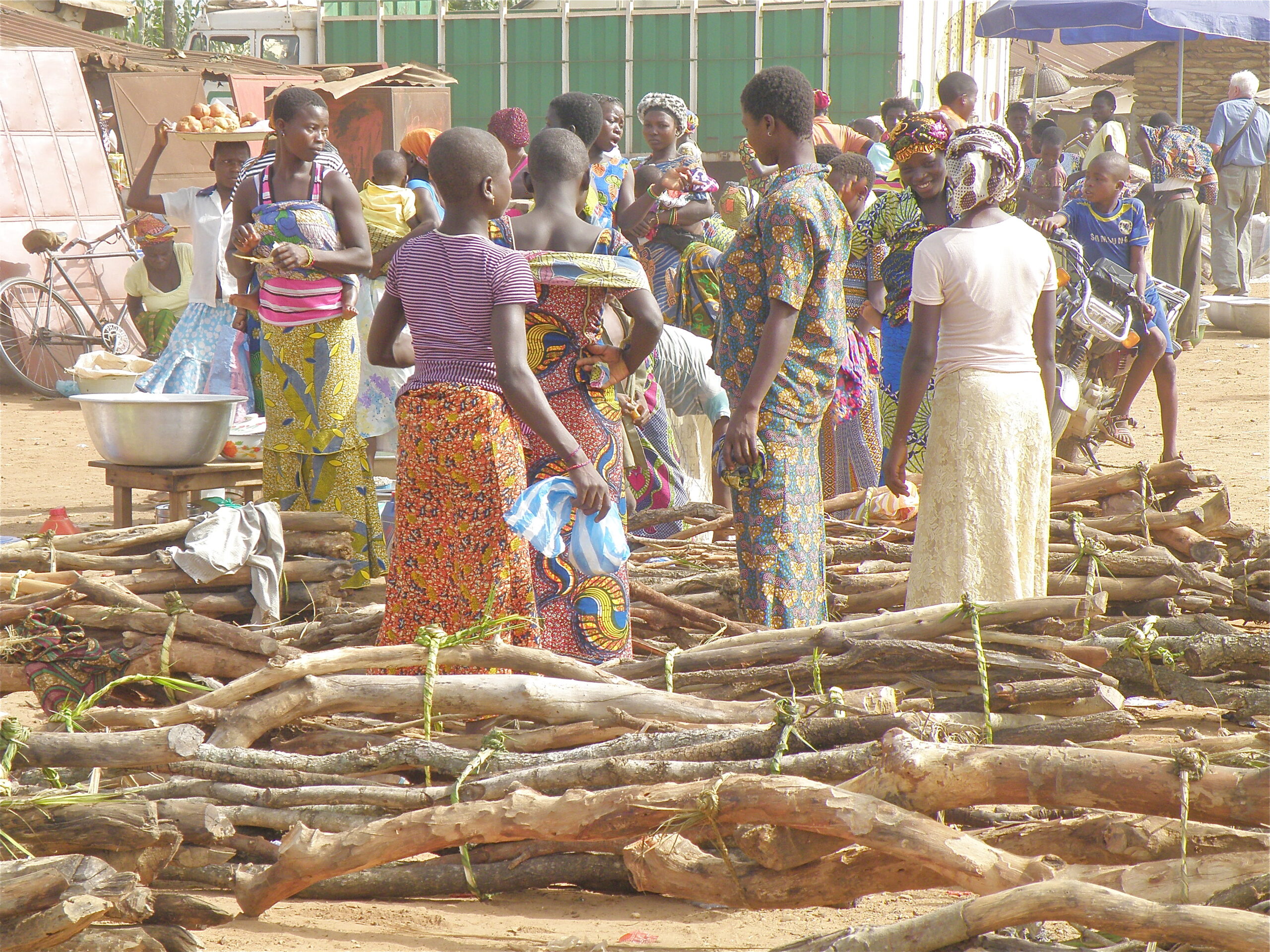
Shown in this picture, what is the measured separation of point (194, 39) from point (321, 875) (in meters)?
19.3

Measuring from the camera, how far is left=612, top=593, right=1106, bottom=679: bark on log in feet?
11.2

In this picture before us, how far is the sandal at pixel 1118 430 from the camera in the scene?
825 centimetres

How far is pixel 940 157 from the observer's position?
5152 millimetres

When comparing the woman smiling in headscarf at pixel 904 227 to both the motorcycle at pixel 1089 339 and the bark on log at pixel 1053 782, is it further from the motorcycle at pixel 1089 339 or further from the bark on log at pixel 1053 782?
the bark on log at pixel 1053 782

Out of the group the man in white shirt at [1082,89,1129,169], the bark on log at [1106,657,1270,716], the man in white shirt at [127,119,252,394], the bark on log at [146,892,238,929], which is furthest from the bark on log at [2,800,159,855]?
the man in white shirt at [1082,89,1129,169]

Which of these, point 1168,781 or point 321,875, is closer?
point 1168,781

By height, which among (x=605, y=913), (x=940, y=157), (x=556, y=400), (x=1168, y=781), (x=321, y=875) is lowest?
(x=605, y=913)

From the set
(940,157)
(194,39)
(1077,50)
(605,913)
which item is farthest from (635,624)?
(1077,50)

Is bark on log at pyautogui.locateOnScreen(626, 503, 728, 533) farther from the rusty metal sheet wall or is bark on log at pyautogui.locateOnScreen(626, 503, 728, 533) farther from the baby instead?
the rusty metal sheet wall

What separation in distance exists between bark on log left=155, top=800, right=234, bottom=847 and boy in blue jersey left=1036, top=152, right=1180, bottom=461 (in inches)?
264

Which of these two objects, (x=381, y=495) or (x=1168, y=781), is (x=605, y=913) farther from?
(x=381, y=495)

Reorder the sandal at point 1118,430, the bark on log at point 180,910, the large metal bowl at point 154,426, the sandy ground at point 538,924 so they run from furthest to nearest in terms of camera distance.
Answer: the sandal at point 1118,430, the large metal bowl at point 154,426, the sandy ground at point 538,924, the bark on log at point 180,910

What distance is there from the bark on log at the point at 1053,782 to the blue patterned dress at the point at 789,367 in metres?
1.71

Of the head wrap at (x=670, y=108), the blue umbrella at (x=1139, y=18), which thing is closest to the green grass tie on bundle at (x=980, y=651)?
the head wrap at (x=670, y=108)
